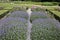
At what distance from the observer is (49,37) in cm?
260

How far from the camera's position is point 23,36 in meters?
2.77

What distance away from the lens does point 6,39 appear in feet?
8.23

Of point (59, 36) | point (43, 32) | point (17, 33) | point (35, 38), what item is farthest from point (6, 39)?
point (59, 36)

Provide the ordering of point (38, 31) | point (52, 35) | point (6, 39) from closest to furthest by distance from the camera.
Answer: point (6, 39)
point (52, 35)
point (38, 31)

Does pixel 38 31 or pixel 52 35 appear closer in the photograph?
pixel 52 35

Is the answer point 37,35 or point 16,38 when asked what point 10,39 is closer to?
point 16,38

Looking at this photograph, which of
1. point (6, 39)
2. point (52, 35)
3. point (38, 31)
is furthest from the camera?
point (38, 31)

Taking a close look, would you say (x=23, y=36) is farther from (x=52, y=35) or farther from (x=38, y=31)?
(x=52, y=35)

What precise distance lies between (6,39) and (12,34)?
0.56 feet

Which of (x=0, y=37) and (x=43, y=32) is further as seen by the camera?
(x=43, y=32)

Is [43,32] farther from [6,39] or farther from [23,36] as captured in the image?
[6,39]

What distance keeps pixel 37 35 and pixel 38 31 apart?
0.63 ft

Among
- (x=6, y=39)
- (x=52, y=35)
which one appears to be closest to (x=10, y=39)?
(x=6, y=39)

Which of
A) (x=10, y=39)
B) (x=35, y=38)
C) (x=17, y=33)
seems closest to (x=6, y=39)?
(x=10, y=39)
